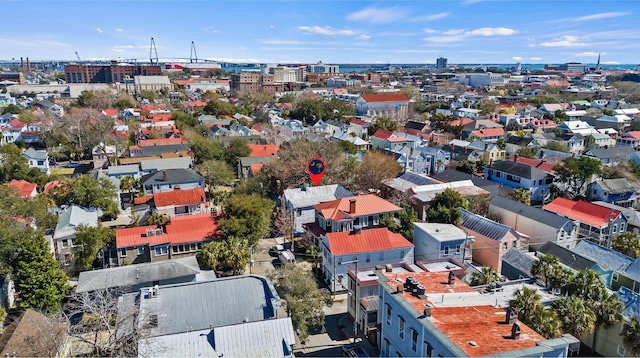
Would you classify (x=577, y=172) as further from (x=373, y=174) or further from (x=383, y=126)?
(x=383, y=126)

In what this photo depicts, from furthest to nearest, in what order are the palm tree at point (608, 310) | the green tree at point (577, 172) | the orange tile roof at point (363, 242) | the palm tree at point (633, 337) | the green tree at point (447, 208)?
1. the green tree at point (577, 172)
2. the green tree at point (447, 208)
3. the orange tile roof at point (363, 242)
4. the palm tree at point (608, 310)
5. the palm tree at point (633, 337)

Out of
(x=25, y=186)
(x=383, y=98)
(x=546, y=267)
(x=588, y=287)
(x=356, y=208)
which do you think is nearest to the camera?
(x=588, y=287)

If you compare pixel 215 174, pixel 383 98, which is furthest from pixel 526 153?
pixel 383 98

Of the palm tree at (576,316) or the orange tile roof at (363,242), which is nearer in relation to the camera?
the palm tree at (576,316)

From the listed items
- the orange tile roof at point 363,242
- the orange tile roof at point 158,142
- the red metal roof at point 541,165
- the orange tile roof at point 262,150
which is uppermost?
the orange tile roof at point 158,142

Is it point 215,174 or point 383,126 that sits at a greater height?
point 383,126

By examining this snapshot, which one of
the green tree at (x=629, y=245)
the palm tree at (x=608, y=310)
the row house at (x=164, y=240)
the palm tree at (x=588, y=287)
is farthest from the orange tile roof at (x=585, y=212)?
the row house at (x=164, y=240)

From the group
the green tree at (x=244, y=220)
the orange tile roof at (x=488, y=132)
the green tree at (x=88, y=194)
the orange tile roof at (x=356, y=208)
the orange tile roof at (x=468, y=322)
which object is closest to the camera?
the orange tile roof at (x=468, y=322)

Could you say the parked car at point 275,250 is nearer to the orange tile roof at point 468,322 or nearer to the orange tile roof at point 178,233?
the orange tile roof at point 178,233
